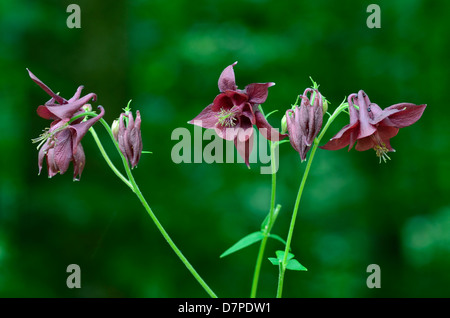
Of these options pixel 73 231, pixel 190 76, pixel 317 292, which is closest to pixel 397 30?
pixel 190 76

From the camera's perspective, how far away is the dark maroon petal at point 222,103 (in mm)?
1965

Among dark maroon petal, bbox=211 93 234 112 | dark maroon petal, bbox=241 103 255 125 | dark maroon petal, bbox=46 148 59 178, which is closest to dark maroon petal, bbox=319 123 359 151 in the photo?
dark maroon petal, bbox=241 103 255 125

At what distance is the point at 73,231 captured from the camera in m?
4.56

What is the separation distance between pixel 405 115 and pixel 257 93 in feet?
1.97

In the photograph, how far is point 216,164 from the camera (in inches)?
198

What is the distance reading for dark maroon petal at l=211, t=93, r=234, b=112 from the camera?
196 cm

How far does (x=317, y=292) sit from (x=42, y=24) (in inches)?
153

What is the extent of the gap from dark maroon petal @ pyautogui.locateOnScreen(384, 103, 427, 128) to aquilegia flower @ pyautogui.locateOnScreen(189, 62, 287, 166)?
1.55ft

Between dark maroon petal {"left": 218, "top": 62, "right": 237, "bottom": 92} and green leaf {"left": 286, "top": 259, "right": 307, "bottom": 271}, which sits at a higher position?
dark maroon petal {"left": 218, "top": 62, "right": 237, "bottom": 92}

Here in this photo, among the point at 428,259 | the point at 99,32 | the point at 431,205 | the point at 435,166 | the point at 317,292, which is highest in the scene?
the point at 99,32

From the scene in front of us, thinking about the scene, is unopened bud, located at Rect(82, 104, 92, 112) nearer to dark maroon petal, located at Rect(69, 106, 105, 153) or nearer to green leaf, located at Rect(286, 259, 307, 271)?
dark maroon petal, located at Rect(69, 106, 105, 153)

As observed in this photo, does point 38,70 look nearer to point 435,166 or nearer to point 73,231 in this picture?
point 73,231

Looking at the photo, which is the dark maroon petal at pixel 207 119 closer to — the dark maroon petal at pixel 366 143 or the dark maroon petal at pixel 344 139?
the dark maroon petal at pixel 344 139

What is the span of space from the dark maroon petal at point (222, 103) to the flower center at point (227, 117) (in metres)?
0.02
